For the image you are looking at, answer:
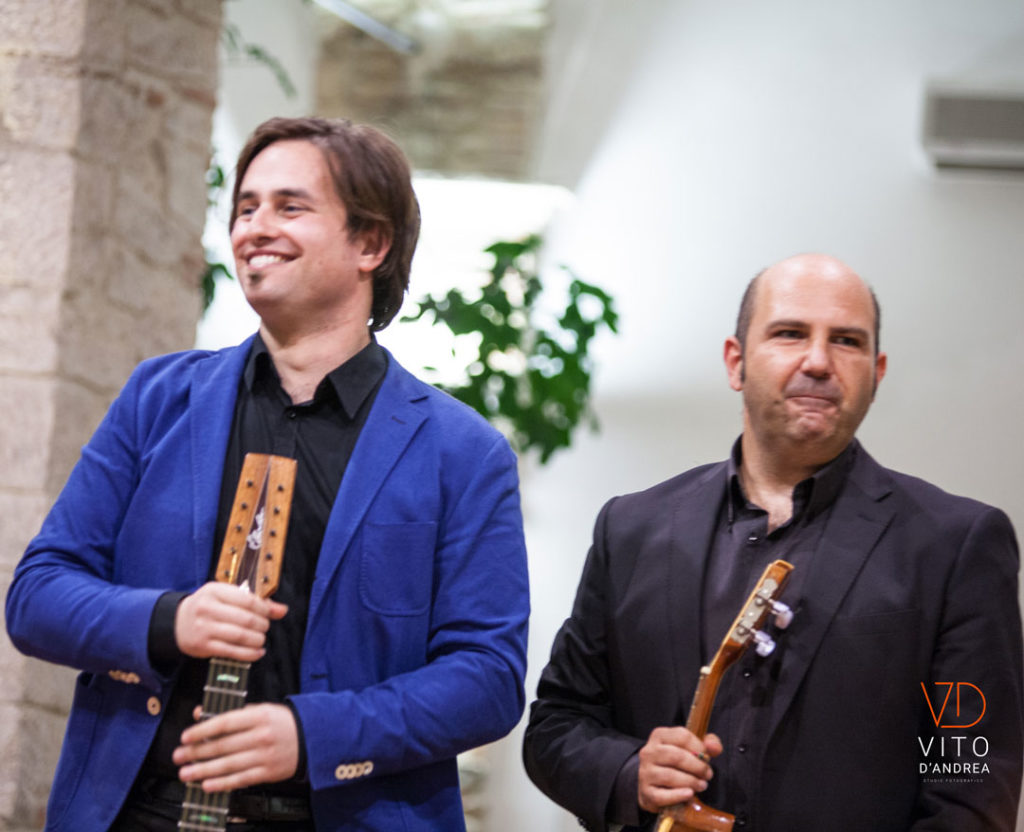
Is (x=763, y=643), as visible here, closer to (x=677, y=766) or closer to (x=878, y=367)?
(x=677, y=766)

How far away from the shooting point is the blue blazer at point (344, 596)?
69.7 inches

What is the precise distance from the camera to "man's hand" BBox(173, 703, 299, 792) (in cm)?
165

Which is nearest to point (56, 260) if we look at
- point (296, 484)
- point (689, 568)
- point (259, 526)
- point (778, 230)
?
point (296, 484)

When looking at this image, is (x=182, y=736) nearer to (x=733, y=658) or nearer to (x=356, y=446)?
(x=356, y=446)

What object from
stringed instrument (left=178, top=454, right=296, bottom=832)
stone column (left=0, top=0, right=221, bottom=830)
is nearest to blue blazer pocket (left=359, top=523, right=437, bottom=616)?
stringed instrument (left=178, top=454, right=296, bottom=832)

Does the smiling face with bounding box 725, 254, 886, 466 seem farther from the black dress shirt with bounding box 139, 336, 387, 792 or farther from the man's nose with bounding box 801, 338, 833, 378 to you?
the black dress shirt with bounding box 139, 336, 387, 792

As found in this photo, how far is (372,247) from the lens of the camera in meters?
2.11

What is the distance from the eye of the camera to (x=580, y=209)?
561 centimetres

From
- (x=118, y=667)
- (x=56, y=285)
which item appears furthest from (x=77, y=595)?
(x=56, y=285)

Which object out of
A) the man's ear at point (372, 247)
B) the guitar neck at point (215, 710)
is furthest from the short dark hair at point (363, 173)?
the guitar neck at point (215, 710)

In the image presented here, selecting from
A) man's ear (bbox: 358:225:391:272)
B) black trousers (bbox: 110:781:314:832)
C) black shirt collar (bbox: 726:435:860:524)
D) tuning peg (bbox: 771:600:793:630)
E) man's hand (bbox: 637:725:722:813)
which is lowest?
black trousers (bbox: 110:781:314:832)

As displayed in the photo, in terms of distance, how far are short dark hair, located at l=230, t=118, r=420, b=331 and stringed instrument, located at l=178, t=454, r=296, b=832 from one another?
470 millimetres

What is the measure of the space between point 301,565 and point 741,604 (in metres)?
0.70

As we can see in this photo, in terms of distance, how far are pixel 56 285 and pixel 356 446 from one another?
138 cm
